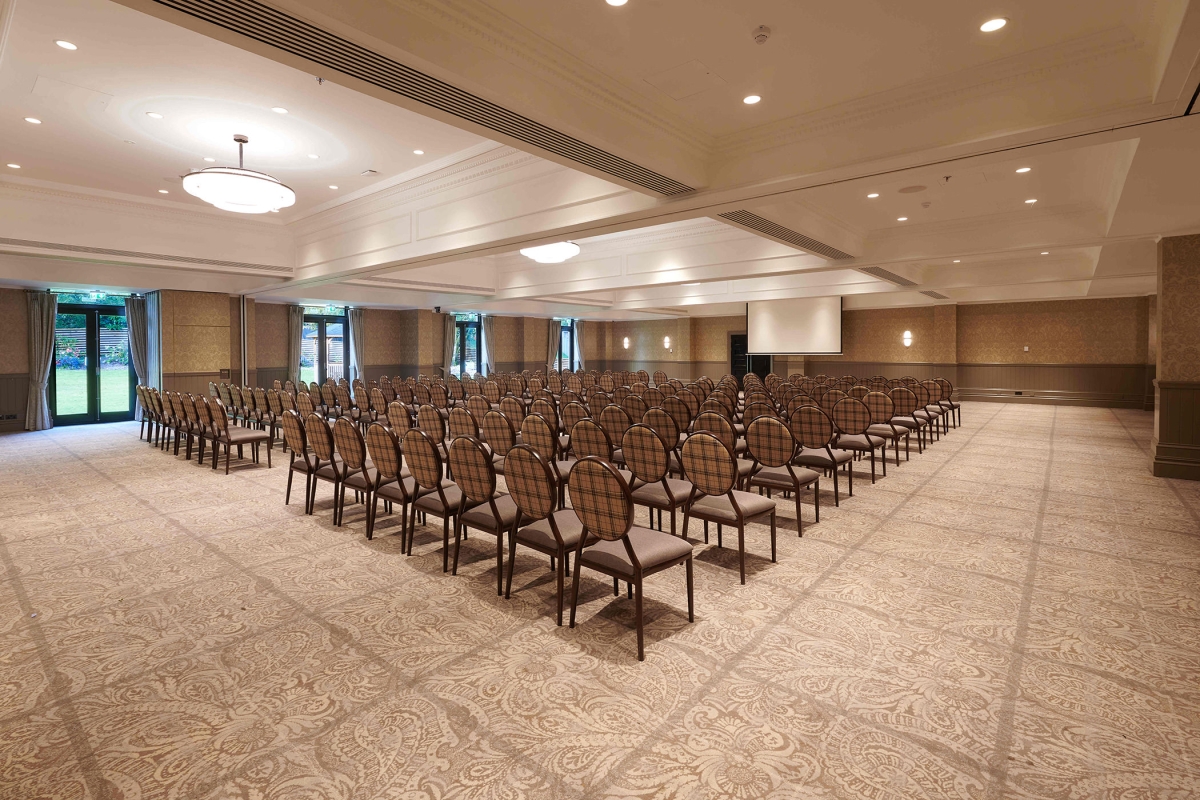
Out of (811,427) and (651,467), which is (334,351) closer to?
(811,427)

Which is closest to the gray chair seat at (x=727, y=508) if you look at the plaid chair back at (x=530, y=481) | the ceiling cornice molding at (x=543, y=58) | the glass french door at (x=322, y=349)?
the plaid chair back at (x=530, y=481)

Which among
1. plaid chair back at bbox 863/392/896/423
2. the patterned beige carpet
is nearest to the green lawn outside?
Result: the patterned beige carpet

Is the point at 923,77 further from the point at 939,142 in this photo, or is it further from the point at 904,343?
the point at 904,343

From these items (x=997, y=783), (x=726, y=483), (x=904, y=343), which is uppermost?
(x=904, y=343)

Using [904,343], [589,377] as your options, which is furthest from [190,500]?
[904,343]

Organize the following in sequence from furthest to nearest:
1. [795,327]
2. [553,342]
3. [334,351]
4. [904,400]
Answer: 1. [553,342]
2. [795,327]
3. [334,351]
4. [904,400]

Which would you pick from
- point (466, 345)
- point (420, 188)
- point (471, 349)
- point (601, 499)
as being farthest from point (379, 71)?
point (471, 349)

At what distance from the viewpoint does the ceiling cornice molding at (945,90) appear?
3.46 m

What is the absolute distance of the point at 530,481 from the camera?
10.4 ft

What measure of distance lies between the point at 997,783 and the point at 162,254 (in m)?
10.9

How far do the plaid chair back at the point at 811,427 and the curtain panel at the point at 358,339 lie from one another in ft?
44.6

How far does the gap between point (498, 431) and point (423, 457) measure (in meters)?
1.36

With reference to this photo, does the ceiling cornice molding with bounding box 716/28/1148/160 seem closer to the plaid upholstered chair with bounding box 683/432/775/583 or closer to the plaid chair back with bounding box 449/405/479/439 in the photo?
the plaid upholstered chair with bounding box 683/432/775/583

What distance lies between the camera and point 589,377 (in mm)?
13914
